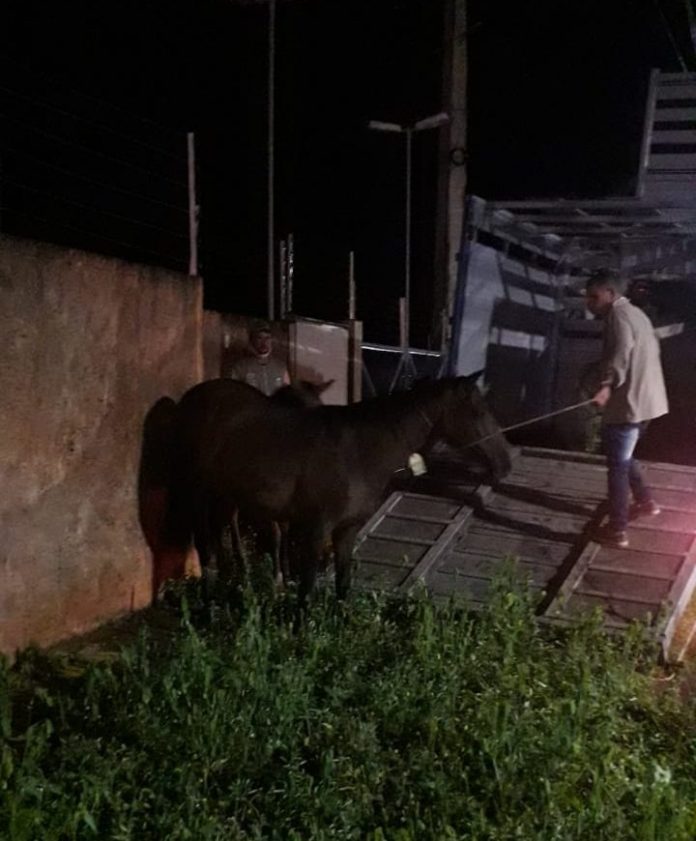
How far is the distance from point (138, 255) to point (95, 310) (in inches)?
438

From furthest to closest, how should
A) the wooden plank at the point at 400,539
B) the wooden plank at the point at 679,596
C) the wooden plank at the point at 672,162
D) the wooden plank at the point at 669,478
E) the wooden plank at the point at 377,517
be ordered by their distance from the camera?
the wooden plank at the point at 672,162 < the wooden plank at the point at 669,478 < the wooden plank at the point at 377,517 < the wooden plank at the point at 400,539 < the wooden plank at the point at 679,596

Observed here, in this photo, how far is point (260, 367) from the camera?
775cm

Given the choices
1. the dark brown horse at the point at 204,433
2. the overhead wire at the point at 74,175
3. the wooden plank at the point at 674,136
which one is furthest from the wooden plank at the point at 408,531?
the wooden plank at the point at 674,136

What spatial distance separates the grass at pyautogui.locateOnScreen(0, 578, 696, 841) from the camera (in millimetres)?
3600

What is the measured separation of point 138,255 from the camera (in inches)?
650

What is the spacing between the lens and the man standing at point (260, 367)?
25.1 feet

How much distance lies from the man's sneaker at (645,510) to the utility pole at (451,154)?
6.47 meters

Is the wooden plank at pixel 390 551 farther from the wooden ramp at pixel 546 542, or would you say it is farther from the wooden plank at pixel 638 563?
the wooden plank at pixel 638 563

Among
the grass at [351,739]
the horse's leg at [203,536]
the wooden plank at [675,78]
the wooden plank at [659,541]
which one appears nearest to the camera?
the grass at [351,739]

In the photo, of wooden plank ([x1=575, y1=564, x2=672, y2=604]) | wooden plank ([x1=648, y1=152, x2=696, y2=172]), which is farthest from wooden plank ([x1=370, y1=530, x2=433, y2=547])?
wooden plank ([x1=648, y1=152, x2=696, y2=172])

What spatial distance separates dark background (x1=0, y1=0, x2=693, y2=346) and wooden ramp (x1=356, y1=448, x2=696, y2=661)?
296 inches

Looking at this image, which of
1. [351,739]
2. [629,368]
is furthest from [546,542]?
[351,739]

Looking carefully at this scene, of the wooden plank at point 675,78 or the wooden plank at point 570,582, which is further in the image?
the wooden plank at point 675,78

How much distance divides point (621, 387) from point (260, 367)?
2.86 m
